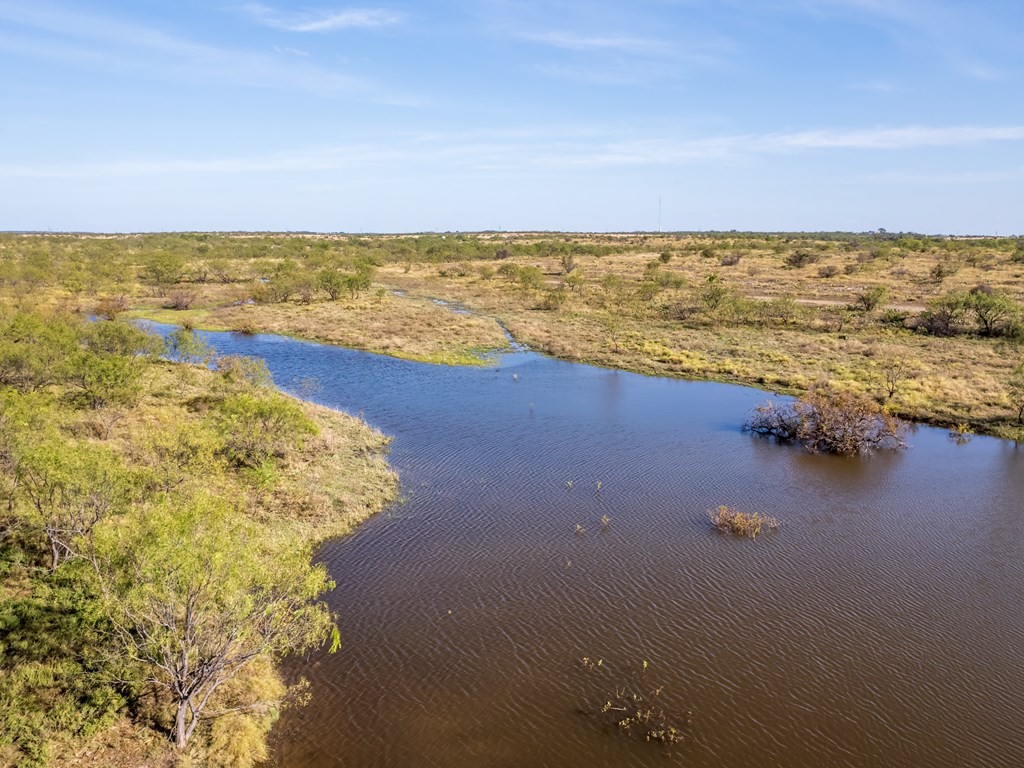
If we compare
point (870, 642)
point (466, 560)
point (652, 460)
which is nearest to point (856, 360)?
point (652, 460)

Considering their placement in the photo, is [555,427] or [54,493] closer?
[54,493]

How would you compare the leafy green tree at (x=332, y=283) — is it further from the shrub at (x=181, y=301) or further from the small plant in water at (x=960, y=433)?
the small plant in water at (x=960, y=433)

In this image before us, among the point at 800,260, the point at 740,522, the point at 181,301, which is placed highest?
the point at 800,260

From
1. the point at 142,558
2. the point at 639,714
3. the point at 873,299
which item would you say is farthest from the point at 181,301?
the point at 873,299

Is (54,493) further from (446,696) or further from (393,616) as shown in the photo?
(446,696)

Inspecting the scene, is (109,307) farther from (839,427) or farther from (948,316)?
(948,316)

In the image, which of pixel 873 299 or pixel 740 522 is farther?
pixel 873 299
